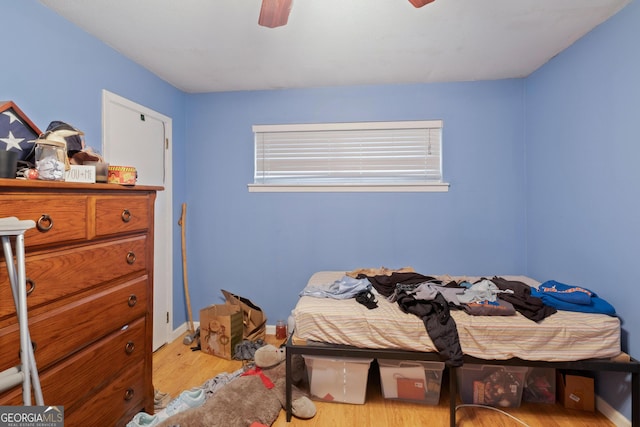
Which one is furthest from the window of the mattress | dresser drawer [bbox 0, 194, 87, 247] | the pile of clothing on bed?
dresser drawer [bbox 0, 194, 87, 247]

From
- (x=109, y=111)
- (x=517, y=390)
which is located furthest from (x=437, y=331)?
(x=109, y=111)

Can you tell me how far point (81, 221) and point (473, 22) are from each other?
2434 millimetres

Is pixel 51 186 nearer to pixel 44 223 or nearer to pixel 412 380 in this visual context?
pixel 44 223

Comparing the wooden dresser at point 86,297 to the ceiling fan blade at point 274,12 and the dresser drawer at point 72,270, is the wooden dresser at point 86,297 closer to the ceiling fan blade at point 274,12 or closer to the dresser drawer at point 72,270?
the dresser drawer at point 72,270

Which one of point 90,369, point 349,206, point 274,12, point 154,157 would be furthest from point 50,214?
point 349,206

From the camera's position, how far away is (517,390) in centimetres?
195

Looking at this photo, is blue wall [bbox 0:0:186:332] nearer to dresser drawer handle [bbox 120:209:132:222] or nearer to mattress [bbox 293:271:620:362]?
dresser drawer handle [bbox 120:209:132:222]

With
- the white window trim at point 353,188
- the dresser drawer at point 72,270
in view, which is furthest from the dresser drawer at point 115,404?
the white window trim at point 353,188

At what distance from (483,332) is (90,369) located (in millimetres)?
2038

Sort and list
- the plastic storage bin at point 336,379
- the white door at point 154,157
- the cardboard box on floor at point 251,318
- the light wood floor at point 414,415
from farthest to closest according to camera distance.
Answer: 1. the cardboard box on floor at point 251,318
2. the white door at point 154,157
3. the plastic storage bin at point 336,379
4. the light wood floor at point 414,415

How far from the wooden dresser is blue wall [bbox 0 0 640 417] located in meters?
0.95

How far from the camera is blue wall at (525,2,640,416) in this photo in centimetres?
176

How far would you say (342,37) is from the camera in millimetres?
2059

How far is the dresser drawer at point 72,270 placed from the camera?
1120 mm
